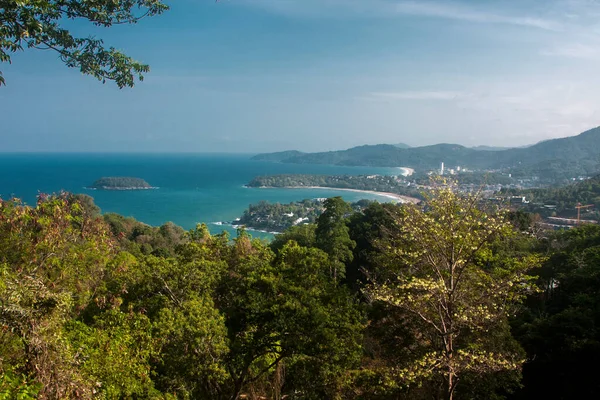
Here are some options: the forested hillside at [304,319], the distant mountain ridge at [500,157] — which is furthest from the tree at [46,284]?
the distant mountain ridge at [500,157]

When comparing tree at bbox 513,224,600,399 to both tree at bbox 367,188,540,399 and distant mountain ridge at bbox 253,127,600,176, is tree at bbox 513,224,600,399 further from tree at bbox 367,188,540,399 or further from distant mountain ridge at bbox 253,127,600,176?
distant mountain ridge at bbox 253,127,600,176

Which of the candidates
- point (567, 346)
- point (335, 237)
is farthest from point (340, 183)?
point (567, 346)

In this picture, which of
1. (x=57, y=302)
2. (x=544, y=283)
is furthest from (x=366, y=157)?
(x=57, y=302)

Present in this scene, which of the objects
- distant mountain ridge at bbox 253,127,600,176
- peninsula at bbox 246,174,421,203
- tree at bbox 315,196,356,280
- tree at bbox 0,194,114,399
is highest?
distant mountain ridge at bbox 253,127,600,176

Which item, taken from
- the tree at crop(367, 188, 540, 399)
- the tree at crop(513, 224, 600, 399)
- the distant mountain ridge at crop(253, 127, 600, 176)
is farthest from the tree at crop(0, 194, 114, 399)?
the distant mountain ridge at crop(253, 127, 600, 176)

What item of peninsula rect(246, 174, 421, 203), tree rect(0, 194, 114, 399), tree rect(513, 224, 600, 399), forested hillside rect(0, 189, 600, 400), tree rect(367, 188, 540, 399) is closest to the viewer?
tree rect(0, 194, 114, 399)

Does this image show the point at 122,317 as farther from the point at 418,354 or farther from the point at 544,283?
the point at 544,283

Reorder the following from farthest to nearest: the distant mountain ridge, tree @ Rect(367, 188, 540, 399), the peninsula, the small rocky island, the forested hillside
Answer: the distant mountain ridge < the peninsula < the small rocky island < the forested hillside < tree @ Rect(367, 188, 540, 399)
